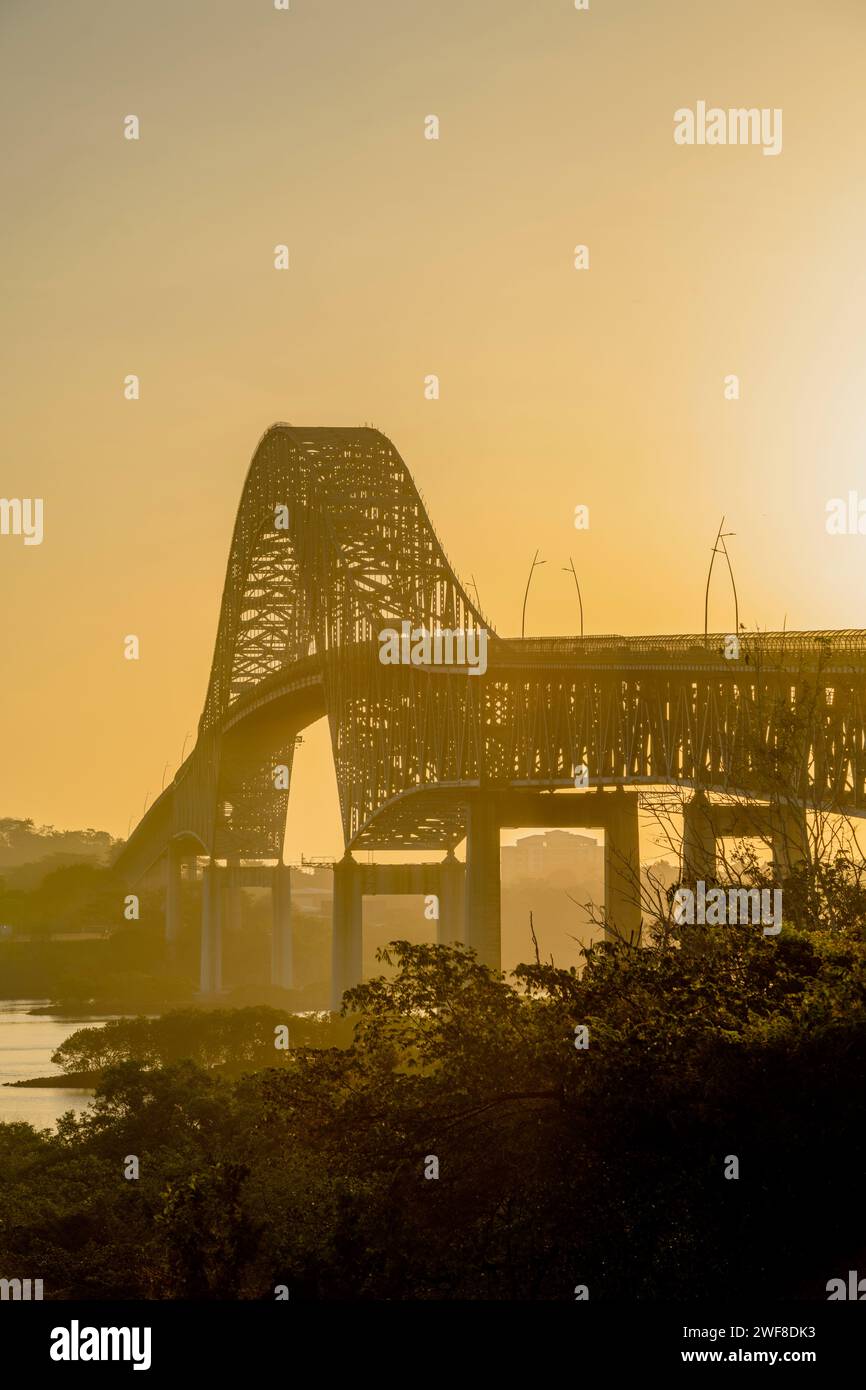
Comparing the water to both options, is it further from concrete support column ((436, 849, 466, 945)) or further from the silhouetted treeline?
the silhouetted treeline

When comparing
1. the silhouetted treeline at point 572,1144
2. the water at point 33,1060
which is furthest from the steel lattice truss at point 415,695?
the water at point 33,1060

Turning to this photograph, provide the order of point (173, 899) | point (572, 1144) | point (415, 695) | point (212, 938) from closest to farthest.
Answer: point (572, 1144)
point (415, 695)
point (212, 938)
point (173, 899)

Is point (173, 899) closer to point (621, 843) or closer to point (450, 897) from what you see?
point (450, 897)

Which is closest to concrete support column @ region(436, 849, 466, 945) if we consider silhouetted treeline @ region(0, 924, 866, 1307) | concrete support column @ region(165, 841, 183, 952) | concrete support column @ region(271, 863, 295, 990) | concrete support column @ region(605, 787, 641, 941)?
concrete support column @ region(605, 787, 641, 941)

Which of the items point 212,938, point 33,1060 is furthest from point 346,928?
point 212,938

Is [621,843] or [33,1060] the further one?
[33,1060]

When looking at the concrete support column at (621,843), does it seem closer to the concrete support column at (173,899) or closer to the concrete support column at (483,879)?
the concrete support column at (483,879)
